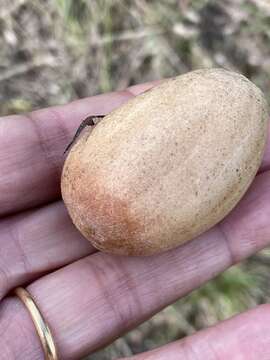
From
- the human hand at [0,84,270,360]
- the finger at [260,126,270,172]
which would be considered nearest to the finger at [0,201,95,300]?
the human hand at [0,84,270,360]

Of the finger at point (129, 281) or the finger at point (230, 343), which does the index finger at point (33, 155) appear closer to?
the finger at point (129, 281)

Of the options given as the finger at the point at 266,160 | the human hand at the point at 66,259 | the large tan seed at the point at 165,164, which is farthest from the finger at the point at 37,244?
the finger at the point at 266,160

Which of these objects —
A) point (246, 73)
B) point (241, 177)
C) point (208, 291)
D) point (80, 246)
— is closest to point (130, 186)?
point (241, 177)

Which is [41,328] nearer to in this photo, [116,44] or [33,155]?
[33,155]

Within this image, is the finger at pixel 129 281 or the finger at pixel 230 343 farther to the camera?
the finger at pixel 129 281

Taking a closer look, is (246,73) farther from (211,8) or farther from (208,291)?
(208,291)

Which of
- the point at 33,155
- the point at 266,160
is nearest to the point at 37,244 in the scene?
the point at 33,155
